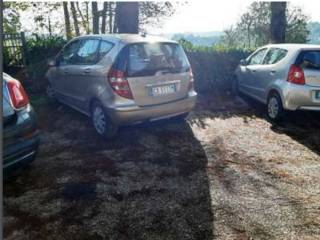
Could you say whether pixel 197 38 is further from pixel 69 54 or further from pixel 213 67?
pixel 69 54

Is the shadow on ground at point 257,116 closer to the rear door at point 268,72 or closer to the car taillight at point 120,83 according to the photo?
the rear door at point 268,72

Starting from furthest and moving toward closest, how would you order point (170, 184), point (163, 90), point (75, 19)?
point (75, 19) < point (163, 90) < point (170, 184)

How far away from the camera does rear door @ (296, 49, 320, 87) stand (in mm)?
5980

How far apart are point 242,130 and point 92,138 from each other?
8.91 ft

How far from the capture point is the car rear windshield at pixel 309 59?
6.11 meters

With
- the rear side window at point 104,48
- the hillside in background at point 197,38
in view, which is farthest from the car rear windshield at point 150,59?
the hillside in background at point 197,38

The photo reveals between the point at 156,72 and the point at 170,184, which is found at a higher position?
the point at 156,72

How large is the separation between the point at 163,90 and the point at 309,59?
9.64ft

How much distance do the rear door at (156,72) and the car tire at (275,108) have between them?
2.12m

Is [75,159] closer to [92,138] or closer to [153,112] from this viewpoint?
[92,138]

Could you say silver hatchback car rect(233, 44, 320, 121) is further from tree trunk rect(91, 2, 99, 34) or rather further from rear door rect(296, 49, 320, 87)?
tree trunk rect(91, 2, 99, 34)

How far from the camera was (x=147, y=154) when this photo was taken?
4910mm

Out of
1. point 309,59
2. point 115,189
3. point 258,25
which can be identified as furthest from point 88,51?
point 258,25

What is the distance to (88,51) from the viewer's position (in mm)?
5816
